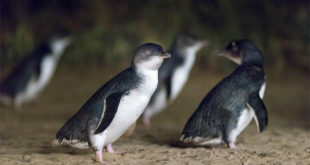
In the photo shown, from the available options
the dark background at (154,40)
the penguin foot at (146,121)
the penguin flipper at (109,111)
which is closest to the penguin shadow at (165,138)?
the penguin foot at (146,121)

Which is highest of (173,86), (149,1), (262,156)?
(149,1)

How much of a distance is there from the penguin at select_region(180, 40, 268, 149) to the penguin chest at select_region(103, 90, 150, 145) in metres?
0.78

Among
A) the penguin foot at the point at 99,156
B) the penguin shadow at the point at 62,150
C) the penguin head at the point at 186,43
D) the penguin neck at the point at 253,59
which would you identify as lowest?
the penguin foot at the point at 99,156

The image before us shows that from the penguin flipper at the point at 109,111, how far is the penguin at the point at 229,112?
3.02 feet

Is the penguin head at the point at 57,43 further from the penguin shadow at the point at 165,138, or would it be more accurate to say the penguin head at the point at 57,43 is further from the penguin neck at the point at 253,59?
the penguin neck at the point at 253,59

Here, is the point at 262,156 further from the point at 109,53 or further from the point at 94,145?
the point at 109,53

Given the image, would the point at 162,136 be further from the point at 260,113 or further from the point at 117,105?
the point at 117,105

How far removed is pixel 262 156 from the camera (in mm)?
4223

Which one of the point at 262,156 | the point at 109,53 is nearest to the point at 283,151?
the point at 262,156

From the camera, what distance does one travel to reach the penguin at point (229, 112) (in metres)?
4.60

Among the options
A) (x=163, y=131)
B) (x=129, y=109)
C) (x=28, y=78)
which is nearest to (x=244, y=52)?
(x=163, y=131)

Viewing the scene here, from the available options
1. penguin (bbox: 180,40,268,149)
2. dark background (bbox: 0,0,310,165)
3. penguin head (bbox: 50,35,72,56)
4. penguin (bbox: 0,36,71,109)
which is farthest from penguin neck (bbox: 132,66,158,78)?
penguin head (bbox: 50,35,72,56)

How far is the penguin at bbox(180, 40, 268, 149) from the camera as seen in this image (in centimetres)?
460

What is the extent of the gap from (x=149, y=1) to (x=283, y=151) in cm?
627
